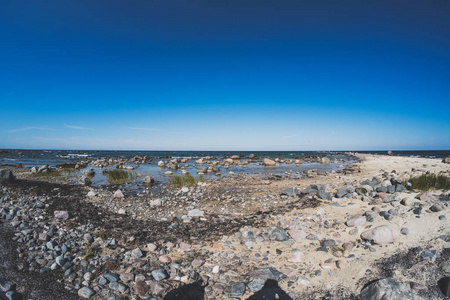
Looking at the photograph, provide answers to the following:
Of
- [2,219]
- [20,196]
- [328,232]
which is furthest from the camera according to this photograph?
[20,196]

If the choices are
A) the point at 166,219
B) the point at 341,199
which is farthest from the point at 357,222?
the point at 166,219

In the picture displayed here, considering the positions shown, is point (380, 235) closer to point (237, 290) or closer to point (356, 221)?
point (356, 221)

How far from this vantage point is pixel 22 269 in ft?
15.3

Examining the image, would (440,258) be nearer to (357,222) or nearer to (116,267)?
(357,222)

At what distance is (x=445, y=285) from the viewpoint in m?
3.45

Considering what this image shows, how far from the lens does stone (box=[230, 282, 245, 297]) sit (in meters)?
3.94

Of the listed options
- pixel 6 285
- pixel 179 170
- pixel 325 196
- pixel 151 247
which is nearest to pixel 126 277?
pixel 151 247

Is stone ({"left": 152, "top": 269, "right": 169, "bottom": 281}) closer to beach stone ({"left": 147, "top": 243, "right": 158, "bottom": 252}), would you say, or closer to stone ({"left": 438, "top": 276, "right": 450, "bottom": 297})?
beach stone ({"left": 147, "top": 243, "right": 158, "bottom": 252})

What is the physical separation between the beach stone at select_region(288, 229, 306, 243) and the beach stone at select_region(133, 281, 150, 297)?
3.72 m

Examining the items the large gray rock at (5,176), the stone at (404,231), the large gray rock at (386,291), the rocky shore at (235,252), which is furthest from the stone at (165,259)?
the large gray rock at (5,176)

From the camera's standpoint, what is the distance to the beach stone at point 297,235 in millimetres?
5773

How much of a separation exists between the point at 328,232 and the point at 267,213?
245 centimetres

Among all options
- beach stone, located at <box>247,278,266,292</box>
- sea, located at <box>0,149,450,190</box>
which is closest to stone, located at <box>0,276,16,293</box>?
beach stone, located at <box>247,278,266,292</box>

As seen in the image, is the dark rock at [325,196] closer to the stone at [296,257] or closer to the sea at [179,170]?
the stone at [296,257]
